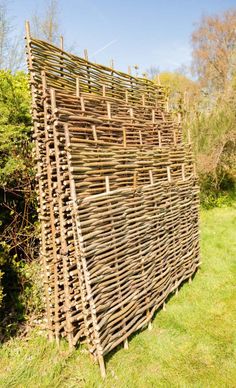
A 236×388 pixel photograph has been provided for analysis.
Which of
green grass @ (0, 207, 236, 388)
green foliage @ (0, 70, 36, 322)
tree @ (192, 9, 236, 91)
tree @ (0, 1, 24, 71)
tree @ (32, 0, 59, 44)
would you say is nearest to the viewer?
green grass @ (0, 207, 236, 388)

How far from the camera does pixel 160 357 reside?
3.10 m

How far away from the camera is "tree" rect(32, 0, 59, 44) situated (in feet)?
37.1

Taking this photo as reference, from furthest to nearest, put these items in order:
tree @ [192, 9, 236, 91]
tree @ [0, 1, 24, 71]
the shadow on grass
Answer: tree @ [192, 9, 236, 91]
tree @ [0, 1, 24, 71]
the shadow on grass

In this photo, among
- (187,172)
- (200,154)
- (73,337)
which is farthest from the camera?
(200,154)

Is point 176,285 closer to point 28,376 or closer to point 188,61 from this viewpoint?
point 28,376

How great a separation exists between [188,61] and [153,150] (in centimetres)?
2094

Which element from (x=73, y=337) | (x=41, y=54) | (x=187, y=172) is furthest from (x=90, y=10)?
(x=73, y=337)

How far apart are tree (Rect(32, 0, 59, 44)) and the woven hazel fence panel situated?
8998mm

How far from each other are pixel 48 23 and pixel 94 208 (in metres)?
11.3

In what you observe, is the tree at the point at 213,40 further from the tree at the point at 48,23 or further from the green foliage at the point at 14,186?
the green foliage at the point at 14,186

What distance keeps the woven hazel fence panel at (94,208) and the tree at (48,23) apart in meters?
9.00

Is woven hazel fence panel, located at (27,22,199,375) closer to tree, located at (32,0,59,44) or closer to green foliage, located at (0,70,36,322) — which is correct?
green foliage, located at (0,70,36,322)

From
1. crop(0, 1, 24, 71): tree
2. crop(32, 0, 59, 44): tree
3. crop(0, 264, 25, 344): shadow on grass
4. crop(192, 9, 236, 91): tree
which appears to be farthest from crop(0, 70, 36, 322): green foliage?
crop(192, 9, 236, 91): tree

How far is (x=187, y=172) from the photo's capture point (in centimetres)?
482
